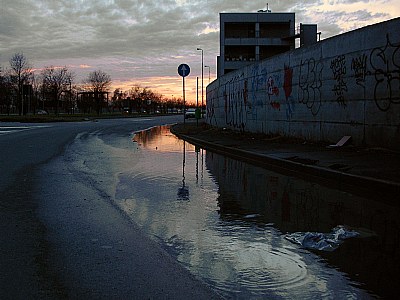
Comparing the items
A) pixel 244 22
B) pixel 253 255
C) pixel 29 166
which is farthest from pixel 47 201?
pixel 244 22

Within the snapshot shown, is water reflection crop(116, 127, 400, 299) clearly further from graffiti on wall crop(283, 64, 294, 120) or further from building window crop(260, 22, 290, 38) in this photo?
building window crop(260, 22, 290, 38)

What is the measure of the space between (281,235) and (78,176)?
638 cm

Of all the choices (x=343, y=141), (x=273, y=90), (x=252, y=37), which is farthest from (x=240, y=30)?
(x=343, y=141)

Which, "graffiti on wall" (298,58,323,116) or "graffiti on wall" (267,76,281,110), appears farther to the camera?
"graffiti on wall" (267,76,281,110)

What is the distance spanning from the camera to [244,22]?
68.6m

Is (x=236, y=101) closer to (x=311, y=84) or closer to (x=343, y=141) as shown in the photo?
(x=311, y=84)

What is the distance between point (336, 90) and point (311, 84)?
5.49 feet

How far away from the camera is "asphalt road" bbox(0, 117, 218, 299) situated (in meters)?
3.99

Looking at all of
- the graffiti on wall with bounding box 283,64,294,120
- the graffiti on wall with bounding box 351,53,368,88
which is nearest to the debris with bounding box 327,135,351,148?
the graffiti on wall with bounding box 351,53,368,88

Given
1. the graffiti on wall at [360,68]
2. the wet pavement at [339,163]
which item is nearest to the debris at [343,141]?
the wet pavement at [339,163]

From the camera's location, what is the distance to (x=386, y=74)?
460 inches

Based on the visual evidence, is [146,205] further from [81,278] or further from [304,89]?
[304,89]

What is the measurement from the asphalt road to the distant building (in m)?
61.1

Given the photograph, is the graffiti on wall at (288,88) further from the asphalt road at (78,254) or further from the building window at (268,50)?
the building window at (268,50)
